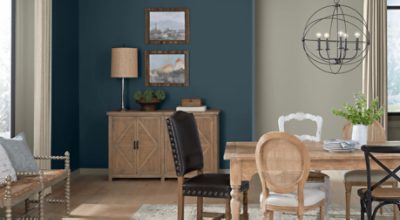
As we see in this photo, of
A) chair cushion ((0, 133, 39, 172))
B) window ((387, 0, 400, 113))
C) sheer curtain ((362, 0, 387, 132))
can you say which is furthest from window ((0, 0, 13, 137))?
window ((387, 0, 400, 113))

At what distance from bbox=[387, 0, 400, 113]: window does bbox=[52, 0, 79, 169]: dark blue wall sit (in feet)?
13.1

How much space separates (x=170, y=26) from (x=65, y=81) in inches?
59.7

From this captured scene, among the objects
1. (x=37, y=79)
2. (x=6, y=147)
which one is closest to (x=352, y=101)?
(x=37, y=79)

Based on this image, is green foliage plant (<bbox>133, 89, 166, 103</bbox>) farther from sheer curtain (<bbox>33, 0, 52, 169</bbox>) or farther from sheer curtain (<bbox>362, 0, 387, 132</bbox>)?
sheer curtain (<bbox>362, 0, 387, 132</bbox>)

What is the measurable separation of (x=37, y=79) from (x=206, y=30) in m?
2.61

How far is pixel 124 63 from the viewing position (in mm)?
7746

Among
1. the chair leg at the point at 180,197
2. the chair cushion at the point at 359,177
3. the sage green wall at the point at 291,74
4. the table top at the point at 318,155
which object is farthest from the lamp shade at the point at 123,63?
the chair cushion at the point at 359,177

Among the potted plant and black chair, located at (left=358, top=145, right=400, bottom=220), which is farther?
the potted plant

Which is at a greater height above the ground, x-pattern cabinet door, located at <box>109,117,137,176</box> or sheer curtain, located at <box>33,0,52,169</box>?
sheer curtain, located at <box>33,0,52,169</box>

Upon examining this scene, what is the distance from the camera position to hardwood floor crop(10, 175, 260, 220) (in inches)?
228

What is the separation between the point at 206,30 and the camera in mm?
8078

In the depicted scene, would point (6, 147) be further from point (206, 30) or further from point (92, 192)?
point (206, 30)

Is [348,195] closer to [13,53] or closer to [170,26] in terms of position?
[13,53]

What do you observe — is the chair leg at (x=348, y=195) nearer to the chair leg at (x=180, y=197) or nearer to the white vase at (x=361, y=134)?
the white vase at (x=361, y=134)
